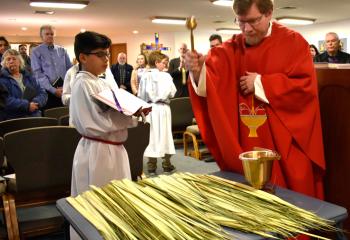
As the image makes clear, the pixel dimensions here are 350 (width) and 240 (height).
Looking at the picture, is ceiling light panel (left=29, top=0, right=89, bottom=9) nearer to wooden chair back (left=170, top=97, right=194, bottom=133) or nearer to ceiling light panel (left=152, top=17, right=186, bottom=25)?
ceiling light panel (left=152, top=17, right=186, bottom=25)

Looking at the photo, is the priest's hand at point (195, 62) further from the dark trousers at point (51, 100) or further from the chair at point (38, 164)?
the dark trousers at point (51, 100)

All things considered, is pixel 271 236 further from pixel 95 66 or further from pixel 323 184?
pixel 95 66

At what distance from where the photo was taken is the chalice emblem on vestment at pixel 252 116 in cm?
181

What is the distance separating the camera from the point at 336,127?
1.98m

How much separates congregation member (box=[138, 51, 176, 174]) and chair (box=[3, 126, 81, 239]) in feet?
7.27

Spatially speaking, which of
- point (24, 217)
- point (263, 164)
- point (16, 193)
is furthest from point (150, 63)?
point (263, 164)

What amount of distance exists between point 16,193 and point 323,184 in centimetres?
190

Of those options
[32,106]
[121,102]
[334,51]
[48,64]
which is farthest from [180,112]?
[121,102]

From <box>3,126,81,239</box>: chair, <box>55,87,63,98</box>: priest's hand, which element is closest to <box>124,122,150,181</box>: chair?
<box>3,126,81,239</box>: chair

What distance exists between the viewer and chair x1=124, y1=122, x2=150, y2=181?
120 inches

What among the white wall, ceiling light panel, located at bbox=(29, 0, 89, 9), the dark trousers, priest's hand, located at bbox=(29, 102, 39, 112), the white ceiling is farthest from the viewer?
the white wall

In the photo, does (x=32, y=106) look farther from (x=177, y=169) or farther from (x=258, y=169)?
(x=258, y=169)

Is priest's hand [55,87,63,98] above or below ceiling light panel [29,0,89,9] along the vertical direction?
below

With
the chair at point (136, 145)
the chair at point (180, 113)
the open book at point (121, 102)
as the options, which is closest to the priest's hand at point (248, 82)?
the open book at point (121, 102)
